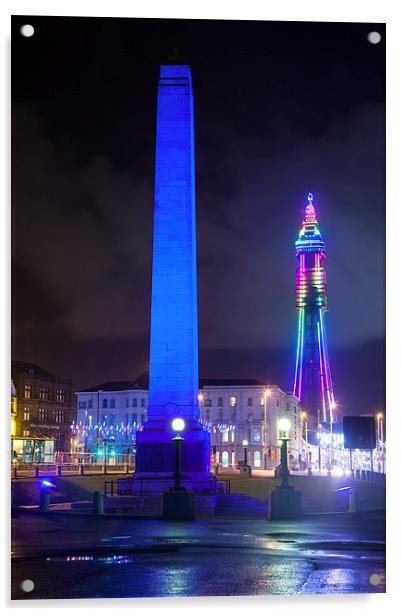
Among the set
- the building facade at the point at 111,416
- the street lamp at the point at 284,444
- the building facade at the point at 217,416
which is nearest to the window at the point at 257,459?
the building facade at the point at 217,416

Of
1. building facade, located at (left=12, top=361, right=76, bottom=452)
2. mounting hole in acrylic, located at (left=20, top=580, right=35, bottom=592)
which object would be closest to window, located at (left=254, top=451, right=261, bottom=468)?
building facade, located at (left=12, top=361, right=76, bottom=452)

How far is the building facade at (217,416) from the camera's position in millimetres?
68812

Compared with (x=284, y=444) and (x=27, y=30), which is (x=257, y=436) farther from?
(x=27, y=30)

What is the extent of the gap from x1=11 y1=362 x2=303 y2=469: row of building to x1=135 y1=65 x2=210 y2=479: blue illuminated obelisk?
113 ft

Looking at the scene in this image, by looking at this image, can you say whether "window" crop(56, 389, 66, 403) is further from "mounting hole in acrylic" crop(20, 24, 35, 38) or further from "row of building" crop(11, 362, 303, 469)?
"mounting hole in acrylic" crop(20, 24, 35, 38)

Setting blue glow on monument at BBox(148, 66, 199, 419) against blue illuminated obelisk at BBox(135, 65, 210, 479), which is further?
blue glow on monument at BBox(148, 66, 199, 419)

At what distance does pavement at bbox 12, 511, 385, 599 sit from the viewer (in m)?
15.4

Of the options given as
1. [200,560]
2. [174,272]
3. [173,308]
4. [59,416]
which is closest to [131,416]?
[59,416]

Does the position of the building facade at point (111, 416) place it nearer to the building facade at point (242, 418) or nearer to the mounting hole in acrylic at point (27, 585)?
the building facade at point (242, 418)

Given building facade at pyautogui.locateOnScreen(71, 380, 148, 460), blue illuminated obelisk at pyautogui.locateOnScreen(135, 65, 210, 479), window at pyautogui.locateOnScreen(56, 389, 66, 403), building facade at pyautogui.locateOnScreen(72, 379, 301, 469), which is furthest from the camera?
window at pyautogui.locateOnScreen(56, 389, 66, 403)
